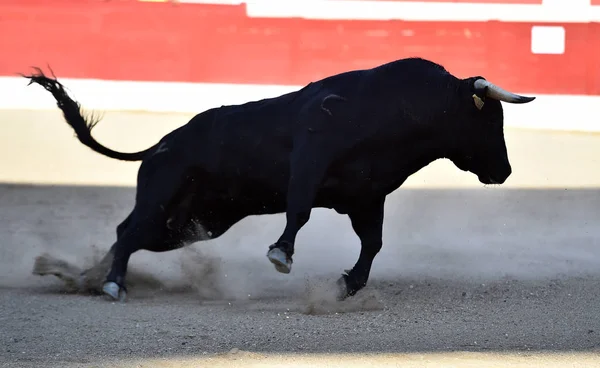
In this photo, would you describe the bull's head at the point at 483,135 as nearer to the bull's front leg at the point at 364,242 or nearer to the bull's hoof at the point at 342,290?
the bull's front leg at the point at 364,242

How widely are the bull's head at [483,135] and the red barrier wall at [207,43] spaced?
19.4 ft

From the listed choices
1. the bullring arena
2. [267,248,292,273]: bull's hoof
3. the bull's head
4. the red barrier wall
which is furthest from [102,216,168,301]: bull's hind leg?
the red barrier wall

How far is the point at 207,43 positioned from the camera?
444 inches

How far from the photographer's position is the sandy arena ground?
4.34m

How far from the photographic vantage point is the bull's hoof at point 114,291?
5.69 m

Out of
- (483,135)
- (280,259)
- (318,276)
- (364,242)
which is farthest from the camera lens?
(318,276)

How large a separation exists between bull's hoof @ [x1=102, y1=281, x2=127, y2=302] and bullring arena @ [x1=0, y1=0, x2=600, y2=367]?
0.05 m

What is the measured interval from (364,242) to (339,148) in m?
0.65

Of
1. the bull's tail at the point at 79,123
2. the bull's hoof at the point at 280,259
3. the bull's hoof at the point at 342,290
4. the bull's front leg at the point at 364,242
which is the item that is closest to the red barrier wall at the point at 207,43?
the bull's tail at the point at 79,123

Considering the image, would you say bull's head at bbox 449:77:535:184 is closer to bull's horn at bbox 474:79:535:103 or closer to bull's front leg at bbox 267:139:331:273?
bull's horn at bbox 474:79:535:103

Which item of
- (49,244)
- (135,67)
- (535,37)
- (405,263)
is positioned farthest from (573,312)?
(135,67)

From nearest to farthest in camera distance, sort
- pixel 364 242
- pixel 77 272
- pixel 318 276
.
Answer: pixel 364 242 → pixel 77 272 → pixel 318 276

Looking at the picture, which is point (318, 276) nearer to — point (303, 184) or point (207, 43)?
point (303, 184)

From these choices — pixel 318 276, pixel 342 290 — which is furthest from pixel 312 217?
pixel 342 290
